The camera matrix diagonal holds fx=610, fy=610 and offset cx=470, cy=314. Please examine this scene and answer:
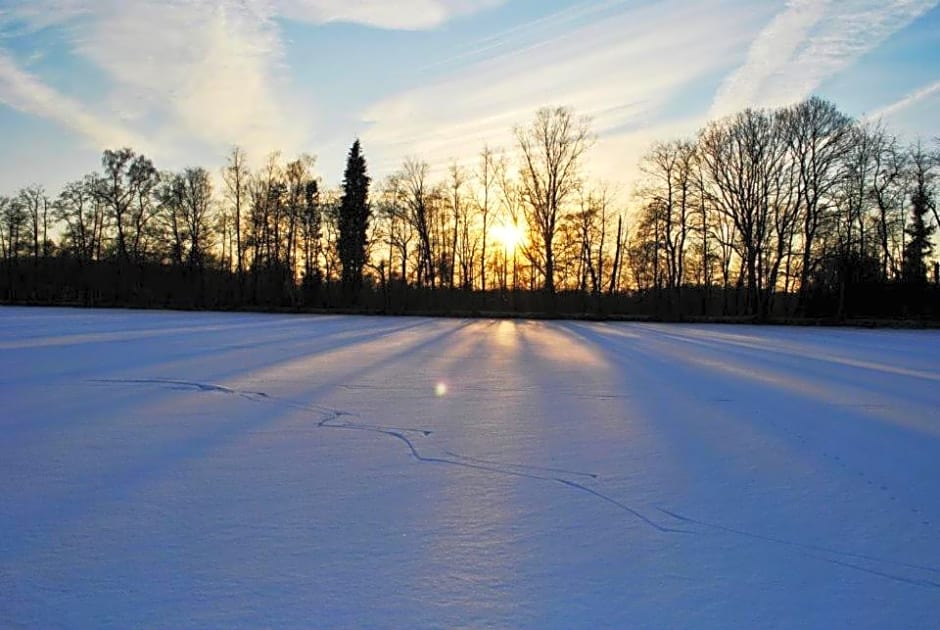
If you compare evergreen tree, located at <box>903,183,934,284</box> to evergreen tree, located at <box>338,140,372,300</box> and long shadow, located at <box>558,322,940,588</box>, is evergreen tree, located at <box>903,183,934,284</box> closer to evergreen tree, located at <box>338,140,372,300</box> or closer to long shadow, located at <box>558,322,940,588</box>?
evergreen tree, located at <box>338,140,372,300</box>

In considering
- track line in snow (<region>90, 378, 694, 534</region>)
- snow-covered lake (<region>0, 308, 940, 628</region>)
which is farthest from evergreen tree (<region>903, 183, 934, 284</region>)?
track line in snow (<region>90, 378, 694, 534</region>)

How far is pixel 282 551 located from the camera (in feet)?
7.73

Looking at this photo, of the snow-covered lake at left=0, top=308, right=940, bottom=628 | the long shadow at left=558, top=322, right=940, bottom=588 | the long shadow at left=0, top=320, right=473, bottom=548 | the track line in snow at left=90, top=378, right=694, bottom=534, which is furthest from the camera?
the track line in snow at left=90, top=378, right=694, bottom=534

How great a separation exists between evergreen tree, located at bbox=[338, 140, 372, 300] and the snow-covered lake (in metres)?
28.6

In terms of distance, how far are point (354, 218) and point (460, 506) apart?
111 ft

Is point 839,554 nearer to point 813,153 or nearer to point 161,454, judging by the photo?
point 161,454

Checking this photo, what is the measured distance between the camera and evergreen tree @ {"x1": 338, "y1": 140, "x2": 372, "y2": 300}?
34.8 m

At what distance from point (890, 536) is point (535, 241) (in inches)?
1138

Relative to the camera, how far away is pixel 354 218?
35.4 metres

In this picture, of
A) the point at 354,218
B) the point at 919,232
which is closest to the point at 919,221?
the point at 919,232

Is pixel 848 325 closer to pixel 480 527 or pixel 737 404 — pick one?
pixel 737 404

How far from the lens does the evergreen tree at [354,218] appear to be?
34.8m

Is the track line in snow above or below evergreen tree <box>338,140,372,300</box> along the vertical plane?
below

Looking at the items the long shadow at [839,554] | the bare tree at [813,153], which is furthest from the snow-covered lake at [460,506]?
the bare tree at [813,153]
